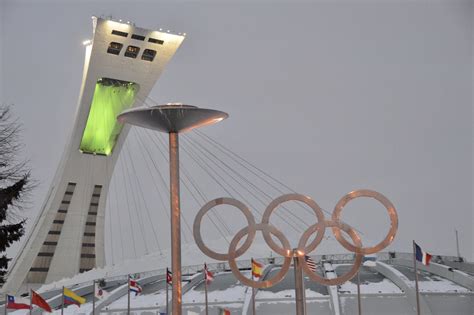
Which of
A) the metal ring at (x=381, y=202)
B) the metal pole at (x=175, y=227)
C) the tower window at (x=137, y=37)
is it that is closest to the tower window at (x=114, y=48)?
the tower window at (x=137, y=37)

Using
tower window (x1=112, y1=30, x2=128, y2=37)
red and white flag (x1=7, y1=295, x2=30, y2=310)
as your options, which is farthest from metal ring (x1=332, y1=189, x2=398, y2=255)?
tower window (x1=112, y1=30, x2=128, y2=37)

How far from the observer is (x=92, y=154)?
188ft

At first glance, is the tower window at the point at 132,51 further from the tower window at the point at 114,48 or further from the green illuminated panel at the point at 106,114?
the green illuminated panel at the point at 106,114

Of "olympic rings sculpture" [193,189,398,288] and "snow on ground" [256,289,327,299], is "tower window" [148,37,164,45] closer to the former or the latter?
"snow on ground" [256,289,327,299]

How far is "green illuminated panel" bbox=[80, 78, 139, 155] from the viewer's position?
5709 cm

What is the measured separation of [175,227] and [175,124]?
3720 mm

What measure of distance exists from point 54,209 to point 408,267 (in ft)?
90.2

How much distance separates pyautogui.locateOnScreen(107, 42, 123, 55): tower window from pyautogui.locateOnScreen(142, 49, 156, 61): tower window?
1919mm

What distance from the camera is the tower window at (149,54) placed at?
55.8 m

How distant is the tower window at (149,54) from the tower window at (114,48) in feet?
6.30

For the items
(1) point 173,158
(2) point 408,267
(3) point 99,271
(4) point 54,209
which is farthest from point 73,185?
(1) point 173,158

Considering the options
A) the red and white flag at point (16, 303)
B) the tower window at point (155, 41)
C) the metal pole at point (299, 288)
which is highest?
the tower window at point (155, 41)

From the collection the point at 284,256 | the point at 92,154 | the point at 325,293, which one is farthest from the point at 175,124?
the point at 92,154

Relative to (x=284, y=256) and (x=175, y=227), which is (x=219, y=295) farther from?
(x=175, y=227)
